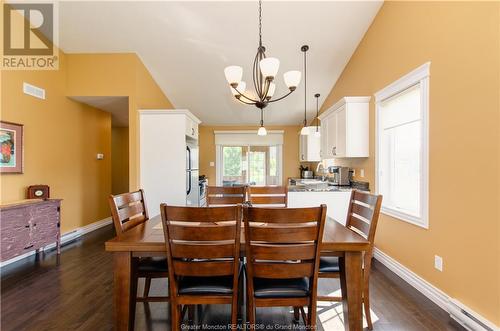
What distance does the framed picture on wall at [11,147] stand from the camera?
306 cm

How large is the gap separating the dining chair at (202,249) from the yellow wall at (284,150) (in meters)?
6.03

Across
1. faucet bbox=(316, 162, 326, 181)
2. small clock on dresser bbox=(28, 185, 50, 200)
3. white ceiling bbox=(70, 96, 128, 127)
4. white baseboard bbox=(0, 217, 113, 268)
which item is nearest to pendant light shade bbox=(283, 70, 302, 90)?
white ceiling bbox=(70, 96, 128, 127)

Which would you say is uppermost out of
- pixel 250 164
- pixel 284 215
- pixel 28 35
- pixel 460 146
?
pixel 28 35

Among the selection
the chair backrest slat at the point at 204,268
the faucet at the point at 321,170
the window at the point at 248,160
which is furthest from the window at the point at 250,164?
the chair backrest slat at the point at 204,268

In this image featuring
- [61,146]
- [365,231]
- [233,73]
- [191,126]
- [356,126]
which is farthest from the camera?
[191,126]

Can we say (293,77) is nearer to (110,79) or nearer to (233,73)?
(233,73)

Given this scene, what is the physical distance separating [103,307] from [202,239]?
5.16 ft

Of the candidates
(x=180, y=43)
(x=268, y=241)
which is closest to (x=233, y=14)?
(x=180, y=43)

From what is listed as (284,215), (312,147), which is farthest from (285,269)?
(312,147)

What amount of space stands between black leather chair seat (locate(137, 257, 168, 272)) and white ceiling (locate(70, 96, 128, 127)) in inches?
127

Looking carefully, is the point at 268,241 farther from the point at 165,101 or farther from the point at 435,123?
the point at 165,101

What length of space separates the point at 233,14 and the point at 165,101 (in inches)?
106

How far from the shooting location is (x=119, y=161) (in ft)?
21.7

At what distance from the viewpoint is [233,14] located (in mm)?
3445
